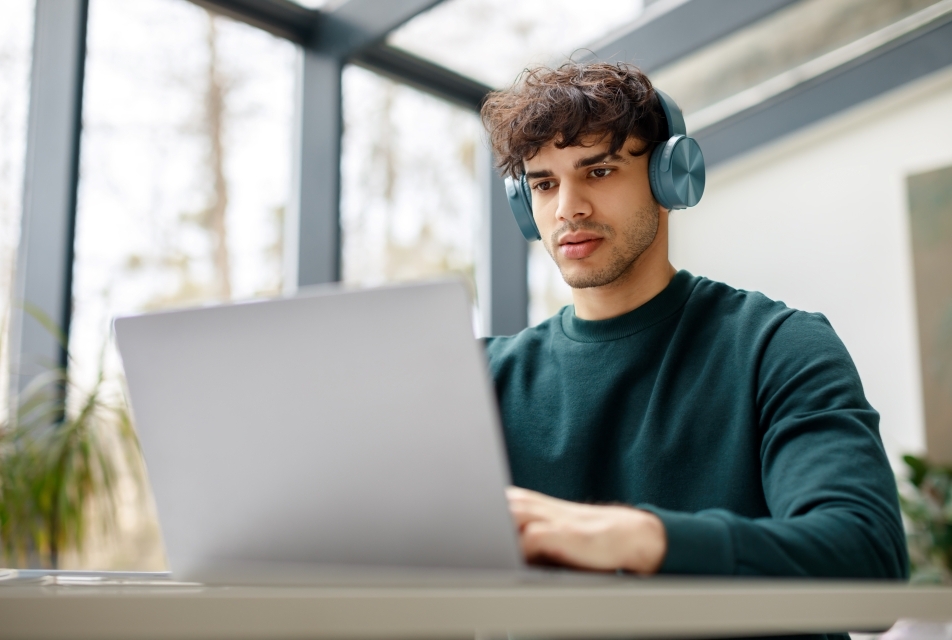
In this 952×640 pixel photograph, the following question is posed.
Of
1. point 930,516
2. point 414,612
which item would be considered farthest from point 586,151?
point 930,516

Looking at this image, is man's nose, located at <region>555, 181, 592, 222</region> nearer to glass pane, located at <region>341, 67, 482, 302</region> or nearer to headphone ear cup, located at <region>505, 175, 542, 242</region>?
headphone ear cup, located at <region>505, 175, 542, 242</region>

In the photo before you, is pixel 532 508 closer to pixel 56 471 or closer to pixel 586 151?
pixel 586 151

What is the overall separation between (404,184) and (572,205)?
94.4 inches

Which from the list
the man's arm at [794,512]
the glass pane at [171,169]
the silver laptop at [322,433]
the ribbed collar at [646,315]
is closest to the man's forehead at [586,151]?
the ribbed collar at [646,315]

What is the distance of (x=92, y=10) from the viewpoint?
2.70m

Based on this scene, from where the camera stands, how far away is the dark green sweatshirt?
783 mm

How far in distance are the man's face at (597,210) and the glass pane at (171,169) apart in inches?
61.1

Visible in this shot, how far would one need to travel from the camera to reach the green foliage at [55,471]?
6.56ft

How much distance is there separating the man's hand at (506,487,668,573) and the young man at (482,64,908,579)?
0.64ft

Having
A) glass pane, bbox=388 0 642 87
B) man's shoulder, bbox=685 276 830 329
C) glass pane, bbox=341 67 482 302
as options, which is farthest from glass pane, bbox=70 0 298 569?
man's shoulder, bbox=685 276 830 329

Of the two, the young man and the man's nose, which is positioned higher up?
the man's nose

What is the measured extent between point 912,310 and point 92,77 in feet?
11.8

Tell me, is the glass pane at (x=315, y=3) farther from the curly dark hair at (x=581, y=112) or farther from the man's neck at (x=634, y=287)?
the man's neck at (x=634, y=287)

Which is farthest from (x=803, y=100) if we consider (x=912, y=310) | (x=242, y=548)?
(x=242, y=548)
